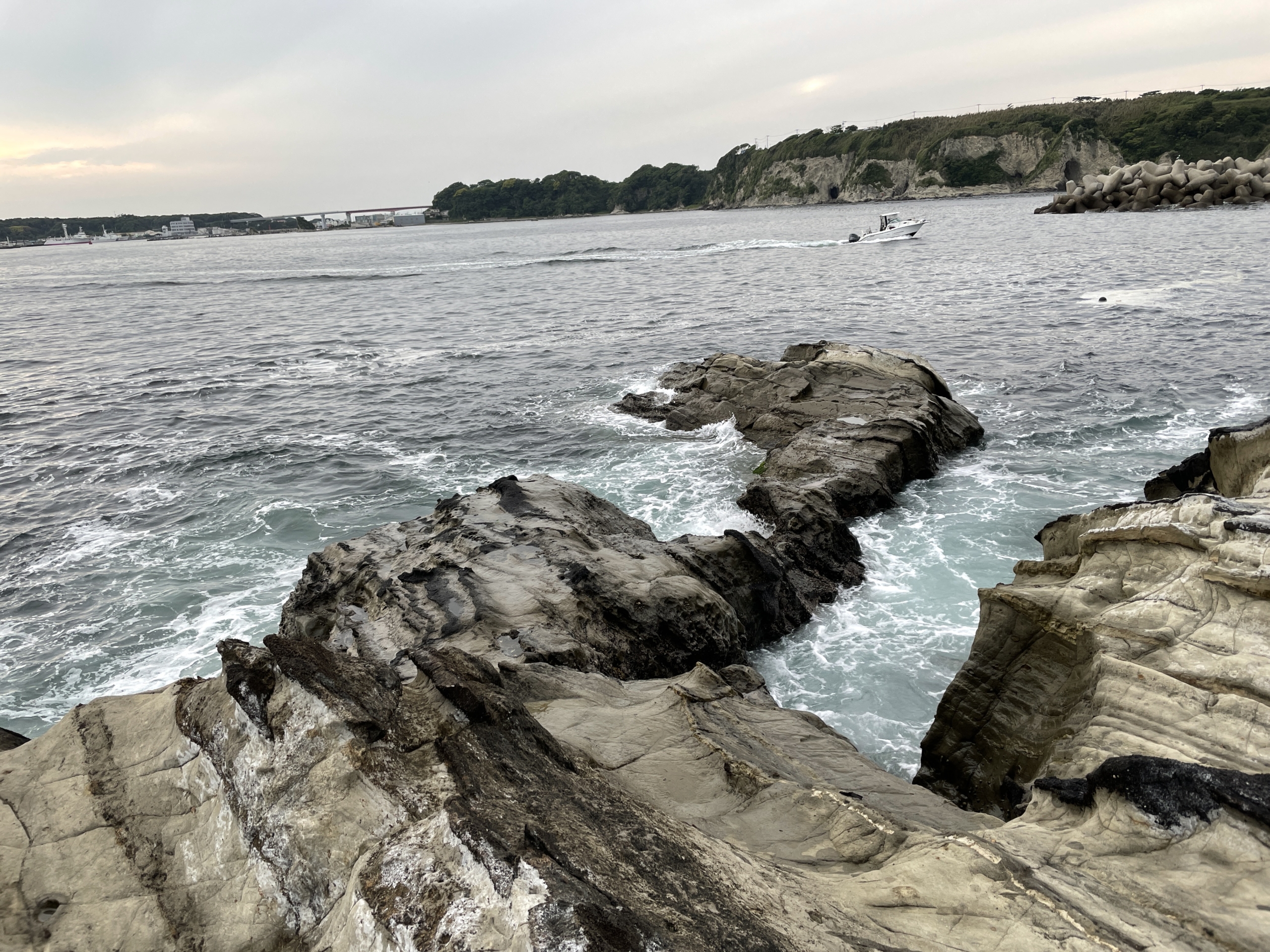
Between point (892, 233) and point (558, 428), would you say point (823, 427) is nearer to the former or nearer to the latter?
point (558, 428)

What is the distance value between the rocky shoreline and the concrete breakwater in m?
88.9

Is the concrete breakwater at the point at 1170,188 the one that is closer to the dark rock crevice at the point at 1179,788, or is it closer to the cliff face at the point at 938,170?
the cliff face at the point at 938,170

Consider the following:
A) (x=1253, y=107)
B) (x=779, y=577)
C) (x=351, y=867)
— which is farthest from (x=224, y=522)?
(x=1253, y=107)

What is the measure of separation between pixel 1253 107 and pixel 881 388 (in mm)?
121276

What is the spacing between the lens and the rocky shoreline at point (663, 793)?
12.6ft

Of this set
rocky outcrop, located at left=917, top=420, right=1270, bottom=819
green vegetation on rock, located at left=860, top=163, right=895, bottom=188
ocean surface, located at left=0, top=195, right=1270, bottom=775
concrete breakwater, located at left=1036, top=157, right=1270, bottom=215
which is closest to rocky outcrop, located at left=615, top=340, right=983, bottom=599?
ocean surface, located at left=0, top=195, right=1270, bottom=775

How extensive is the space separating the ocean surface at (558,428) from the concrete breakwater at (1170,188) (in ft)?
110

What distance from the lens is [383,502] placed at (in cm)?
1622

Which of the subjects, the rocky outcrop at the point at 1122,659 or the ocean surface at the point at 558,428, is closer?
the rocky outcrop at the point at 1122,659

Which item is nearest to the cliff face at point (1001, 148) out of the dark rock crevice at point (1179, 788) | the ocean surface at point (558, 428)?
the ocean surface at point (558, 428)

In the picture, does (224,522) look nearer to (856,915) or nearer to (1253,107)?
(856,915)

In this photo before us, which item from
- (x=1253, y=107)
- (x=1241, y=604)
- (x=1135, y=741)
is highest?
(x=1253, y=107)

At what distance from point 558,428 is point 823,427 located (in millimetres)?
7637

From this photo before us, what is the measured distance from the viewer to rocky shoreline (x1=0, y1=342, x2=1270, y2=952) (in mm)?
3838
